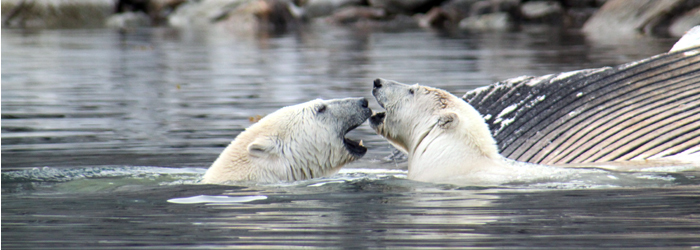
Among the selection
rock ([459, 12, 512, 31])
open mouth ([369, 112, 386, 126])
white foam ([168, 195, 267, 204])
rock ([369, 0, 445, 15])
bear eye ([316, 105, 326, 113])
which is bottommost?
white foam ([168, 195, 267, 204])

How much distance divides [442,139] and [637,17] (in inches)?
1015

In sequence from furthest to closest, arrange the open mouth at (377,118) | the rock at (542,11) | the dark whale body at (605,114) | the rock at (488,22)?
the rock at (542,11) → the rock at (488,22) → the dark whale body at (605,114) → the open mouth at (377,118)

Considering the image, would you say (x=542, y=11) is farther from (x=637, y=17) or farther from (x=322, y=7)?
(x=322, y=7)

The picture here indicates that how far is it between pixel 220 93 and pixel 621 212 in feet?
32.8

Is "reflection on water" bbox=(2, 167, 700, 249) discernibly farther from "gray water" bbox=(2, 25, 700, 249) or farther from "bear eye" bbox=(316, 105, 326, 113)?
"bear eye" bbox=(316, 105, 326, 113)

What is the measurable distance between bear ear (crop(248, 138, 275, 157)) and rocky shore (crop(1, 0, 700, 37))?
1104 inches

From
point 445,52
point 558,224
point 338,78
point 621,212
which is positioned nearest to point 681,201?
point 621,212

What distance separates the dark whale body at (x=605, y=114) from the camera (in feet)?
25.3

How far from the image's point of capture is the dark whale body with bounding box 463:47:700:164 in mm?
7723

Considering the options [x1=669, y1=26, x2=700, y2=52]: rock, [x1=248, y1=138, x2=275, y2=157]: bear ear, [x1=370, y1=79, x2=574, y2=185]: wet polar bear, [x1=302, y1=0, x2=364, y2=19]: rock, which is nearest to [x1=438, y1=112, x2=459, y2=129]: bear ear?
[x1=370, y1=79, x2=574, y2=185]: wet polar bear

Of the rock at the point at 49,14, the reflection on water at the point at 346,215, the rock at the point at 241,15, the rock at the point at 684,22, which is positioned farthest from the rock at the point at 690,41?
the rock at the point at 49,14

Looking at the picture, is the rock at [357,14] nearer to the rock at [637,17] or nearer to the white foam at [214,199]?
the rock at [637,17]

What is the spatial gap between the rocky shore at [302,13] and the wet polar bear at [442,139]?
2734 cm

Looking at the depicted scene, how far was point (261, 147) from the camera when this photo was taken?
694cm
